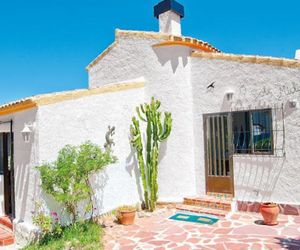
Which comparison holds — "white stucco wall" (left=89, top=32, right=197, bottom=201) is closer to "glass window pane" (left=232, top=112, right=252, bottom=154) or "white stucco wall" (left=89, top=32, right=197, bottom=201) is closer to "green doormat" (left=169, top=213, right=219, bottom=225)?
"green doormat" (left=169, top=213, right=219, bottom=225)

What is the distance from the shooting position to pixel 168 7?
1532 cm

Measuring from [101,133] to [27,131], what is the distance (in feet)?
9.50

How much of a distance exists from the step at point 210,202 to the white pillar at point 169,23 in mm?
8300

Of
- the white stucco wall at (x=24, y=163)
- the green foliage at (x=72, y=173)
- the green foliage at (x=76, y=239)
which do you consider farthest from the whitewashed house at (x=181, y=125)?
the green foliage at (x=76, y=239)

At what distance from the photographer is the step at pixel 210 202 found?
12328mm

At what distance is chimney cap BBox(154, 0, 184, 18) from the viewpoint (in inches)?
602

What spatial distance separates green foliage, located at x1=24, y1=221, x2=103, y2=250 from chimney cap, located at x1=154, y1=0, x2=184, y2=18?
1112 cm

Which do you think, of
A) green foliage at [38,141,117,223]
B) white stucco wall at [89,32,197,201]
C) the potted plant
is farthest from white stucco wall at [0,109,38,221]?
white stucco wall at [89,32,197,201]

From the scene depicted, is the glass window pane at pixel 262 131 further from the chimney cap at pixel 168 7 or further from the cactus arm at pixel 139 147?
the chimney cap at pixel 168 7

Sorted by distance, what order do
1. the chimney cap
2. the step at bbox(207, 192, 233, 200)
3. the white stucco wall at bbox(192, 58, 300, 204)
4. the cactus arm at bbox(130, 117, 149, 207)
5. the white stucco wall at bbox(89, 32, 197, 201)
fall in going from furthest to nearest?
the chimney cap < the white stucco wall at bbox(89, 32, 197, 201) < the cactus arm at bbox(130, 117, 149, 207) < the step at bbox(207, 192, 233, 200) < the white stucco wall at bbox(192, 58, 300, 204)

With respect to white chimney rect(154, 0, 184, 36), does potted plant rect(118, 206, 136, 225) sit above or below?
below

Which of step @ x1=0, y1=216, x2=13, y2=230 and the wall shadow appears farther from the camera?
the wall shadow

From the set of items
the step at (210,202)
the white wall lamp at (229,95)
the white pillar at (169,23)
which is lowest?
the step at (210,202)

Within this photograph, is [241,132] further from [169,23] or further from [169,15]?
[169,15]
